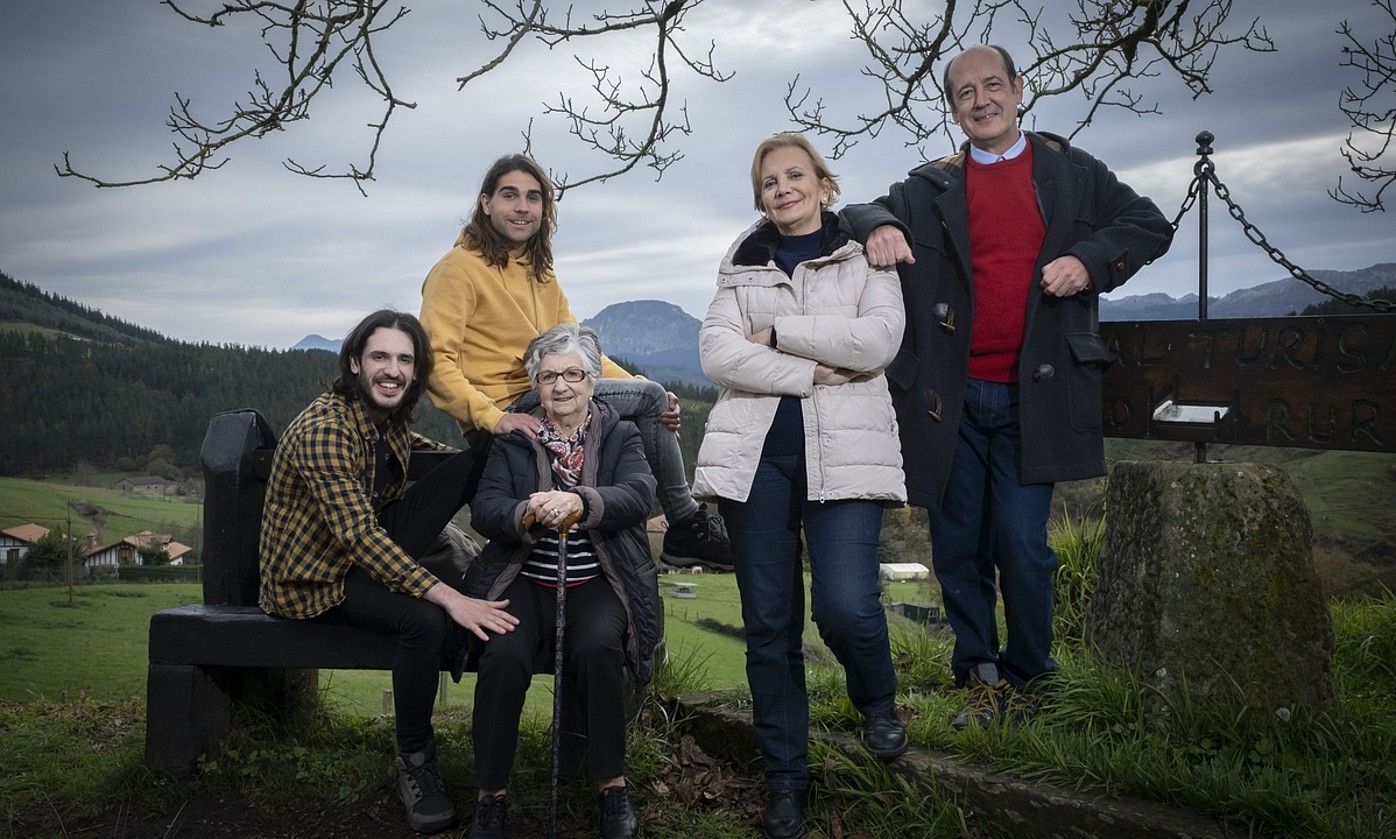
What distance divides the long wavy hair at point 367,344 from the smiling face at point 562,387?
500 millimetres

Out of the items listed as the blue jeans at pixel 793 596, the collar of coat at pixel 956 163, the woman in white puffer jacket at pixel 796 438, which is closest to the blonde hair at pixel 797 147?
the woman in white puffer jacket at pixel 796 438

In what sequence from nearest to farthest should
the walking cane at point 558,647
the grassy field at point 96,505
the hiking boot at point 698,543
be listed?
the walking cane at point 558,647
the hiking boot at point 698,543
the grassy field at point 96,505

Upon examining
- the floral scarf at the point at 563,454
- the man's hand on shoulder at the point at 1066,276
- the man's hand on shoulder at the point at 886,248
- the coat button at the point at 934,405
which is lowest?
the floral scarf at the point at 563,454

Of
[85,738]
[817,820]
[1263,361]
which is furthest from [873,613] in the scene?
[85,738]

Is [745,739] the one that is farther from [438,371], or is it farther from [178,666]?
[178,666]

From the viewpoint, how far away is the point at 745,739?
3840mm

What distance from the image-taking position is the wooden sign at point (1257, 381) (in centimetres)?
333

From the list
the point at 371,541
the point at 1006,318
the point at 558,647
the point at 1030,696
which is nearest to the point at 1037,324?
the point at 1006,318

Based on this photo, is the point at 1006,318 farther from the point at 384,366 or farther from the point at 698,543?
the point at 384,366

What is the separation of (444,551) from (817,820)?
1.88 meters

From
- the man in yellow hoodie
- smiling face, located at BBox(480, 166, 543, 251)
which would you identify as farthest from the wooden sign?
smiling face, located at BBox(480, 166, 543, 251)

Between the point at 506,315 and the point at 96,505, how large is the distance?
5970 mm

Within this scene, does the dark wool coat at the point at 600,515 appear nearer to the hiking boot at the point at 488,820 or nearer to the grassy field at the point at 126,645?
the hiking boot at the point at 488,820

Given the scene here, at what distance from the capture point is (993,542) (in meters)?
3.55
